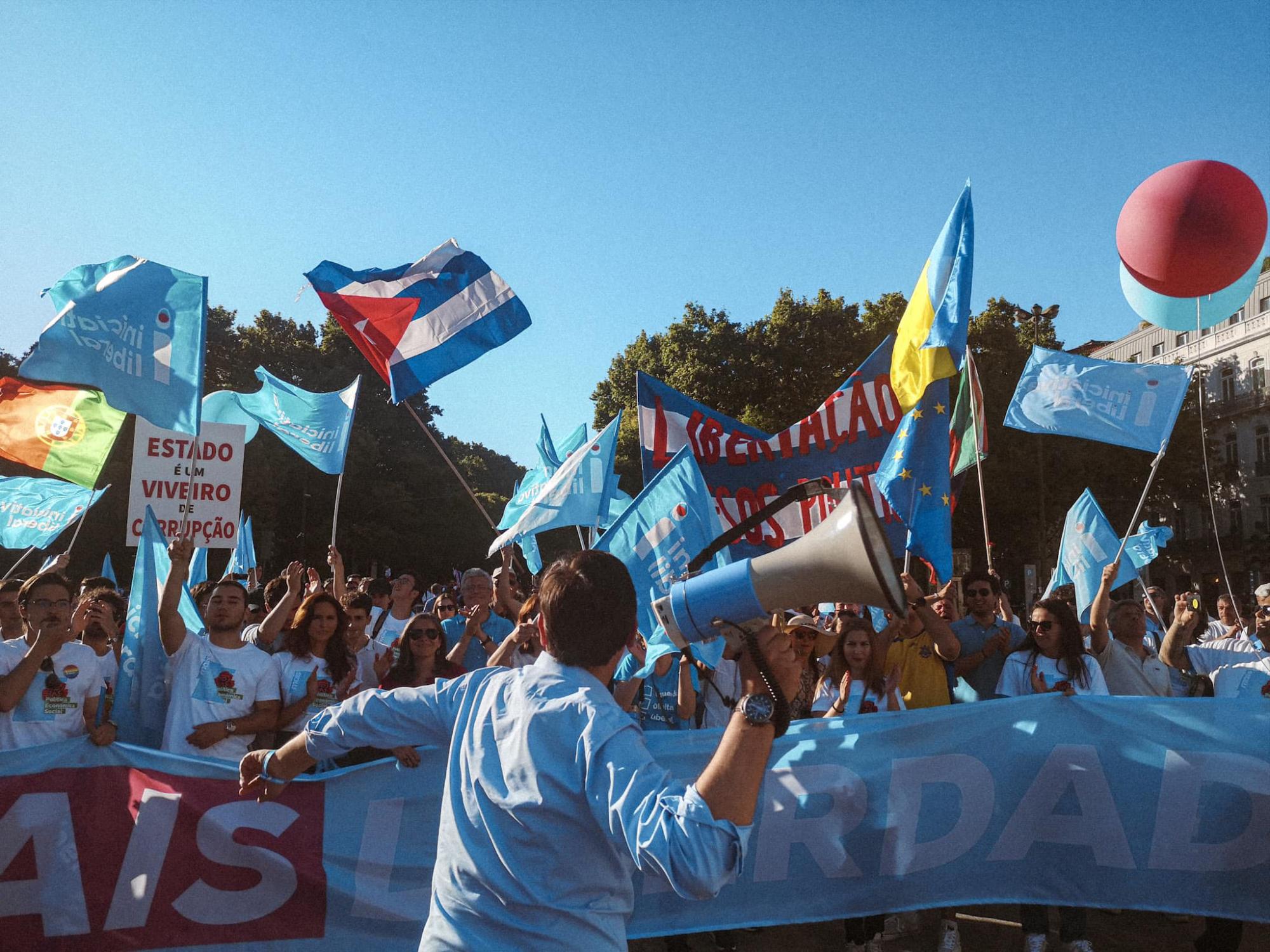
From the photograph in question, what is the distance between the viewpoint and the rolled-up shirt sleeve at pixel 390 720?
243 cm

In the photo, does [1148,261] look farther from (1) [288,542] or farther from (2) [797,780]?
(1) [288,542]

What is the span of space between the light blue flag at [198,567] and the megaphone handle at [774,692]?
895cm

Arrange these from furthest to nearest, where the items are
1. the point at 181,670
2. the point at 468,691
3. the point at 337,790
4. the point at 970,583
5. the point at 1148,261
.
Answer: the point at 1148,261, the point at 970,583, the point at 181,670, the point at 337,790, the point at 468,691

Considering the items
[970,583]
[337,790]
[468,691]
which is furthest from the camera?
[970,583]

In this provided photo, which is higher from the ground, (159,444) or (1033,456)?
(1033,456)

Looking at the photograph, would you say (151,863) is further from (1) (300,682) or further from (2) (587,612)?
(2) (587,612)

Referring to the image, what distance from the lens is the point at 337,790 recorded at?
14.4 feet

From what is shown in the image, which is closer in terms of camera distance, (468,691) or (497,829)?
(497,829)

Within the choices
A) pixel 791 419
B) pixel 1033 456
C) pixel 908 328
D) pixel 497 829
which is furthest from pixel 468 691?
pixel 1033 456

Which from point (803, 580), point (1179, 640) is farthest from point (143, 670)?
point (1179, 640)

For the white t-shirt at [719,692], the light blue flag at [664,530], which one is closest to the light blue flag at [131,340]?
the light blue flag at [664,530]

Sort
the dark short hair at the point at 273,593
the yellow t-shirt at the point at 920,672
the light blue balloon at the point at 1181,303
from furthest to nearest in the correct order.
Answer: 1. the light blue balloon at the point at 1181,303
2. the dark short hair at the point at 273,593
3. the yellow t-shirt at the point at 920,672

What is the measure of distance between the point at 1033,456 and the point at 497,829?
29.8m

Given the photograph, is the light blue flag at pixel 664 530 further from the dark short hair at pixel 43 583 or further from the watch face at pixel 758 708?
the watch face at pixel 758 708
